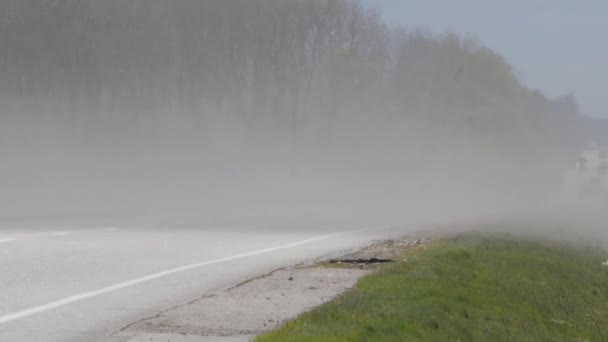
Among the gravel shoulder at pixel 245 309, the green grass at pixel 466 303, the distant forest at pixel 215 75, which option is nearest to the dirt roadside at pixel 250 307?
the gravel shoulder at pixel 245 309

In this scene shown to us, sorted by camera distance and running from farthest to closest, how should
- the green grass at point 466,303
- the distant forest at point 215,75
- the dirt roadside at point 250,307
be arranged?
the distant forest at point 215,75, the green grass at point 466,303, the dirt roadside at point 250,307

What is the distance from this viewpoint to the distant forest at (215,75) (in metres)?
62.2

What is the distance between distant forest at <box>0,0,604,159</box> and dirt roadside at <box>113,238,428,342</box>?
45075mm

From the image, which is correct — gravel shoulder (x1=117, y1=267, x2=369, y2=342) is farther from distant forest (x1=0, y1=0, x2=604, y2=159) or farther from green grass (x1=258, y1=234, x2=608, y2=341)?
distant forest (x1=0, y1=0, x2=604, y2=159)

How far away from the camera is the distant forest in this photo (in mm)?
62250

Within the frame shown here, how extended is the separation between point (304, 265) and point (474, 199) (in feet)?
178

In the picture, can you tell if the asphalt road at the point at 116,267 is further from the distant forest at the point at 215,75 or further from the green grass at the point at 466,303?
the distant forest at the point at 215,75

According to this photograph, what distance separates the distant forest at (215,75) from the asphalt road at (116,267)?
1430 inches

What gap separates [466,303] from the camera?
14789 millimetres

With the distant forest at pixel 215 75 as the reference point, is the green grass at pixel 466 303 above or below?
below

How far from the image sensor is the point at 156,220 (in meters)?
31.0

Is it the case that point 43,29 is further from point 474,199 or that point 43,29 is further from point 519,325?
point 519,325

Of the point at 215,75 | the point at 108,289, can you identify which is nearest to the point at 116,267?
the point at 108,289

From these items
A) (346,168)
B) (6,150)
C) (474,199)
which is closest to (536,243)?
(6,150)
